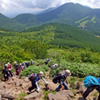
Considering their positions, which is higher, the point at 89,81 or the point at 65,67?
the point at 89,81

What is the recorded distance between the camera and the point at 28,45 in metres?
42.7

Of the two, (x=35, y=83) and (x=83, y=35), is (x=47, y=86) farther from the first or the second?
(x=83, y=35)

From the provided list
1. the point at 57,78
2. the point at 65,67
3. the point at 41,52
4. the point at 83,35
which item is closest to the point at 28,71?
the point at 65,67

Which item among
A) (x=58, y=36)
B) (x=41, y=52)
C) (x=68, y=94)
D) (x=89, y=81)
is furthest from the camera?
(x=58, y=36)

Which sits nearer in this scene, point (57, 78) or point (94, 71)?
point (57, 78)

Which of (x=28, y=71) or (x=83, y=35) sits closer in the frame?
(x=28, y=71)

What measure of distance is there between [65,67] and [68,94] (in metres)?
5.49

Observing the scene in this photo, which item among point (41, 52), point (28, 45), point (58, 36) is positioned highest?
point (58, 36)

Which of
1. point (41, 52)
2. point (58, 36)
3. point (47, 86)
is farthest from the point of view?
point (58, 36)

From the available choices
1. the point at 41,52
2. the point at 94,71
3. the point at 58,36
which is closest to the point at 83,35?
the point at 58,36

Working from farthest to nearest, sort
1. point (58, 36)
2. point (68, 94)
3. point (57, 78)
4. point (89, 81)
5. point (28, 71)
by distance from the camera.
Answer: point (58, 36) → point (28, 71) → point (57, 78) → point (68, 94) → point (89, 81)

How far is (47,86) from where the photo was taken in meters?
6.44

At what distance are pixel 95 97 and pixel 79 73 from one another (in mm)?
4200

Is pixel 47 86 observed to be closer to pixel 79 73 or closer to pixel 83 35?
pixel 79 73
